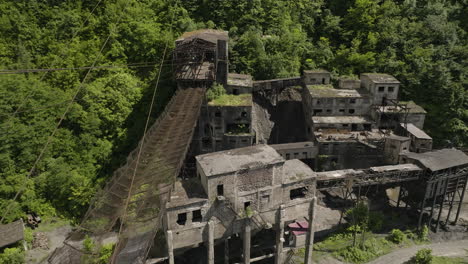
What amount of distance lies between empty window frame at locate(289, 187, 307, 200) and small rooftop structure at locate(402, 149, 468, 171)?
14.2 metres

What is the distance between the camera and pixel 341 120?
40.1 m

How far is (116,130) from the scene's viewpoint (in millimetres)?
39812

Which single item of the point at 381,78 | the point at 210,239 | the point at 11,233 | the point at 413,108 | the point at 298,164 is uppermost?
the point at 381,78

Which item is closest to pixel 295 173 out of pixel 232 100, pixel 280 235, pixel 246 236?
pixel 280 235

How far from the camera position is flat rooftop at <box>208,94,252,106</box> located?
36.1 m

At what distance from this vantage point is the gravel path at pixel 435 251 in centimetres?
3134

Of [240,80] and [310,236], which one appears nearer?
[310,236]

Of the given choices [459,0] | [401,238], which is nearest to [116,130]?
[401,238]

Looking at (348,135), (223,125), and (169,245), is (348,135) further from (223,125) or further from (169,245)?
(169,245)

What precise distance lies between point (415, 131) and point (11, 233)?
44.7 m

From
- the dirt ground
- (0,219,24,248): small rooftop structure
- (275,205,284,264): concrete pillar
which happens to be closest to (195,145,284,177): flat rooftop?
(275,205,284,264): concrete pillar

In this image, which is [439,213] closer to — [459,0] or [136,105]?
[136,105]

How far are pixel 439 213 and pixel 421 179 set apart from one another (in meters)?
5.03

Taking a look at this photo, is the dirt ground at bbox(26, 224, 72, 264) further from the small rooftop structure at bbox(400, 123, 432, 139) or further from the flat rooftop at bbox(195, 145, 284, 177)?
the small rooftop structure at bbox(400, 123, 432, 139)
